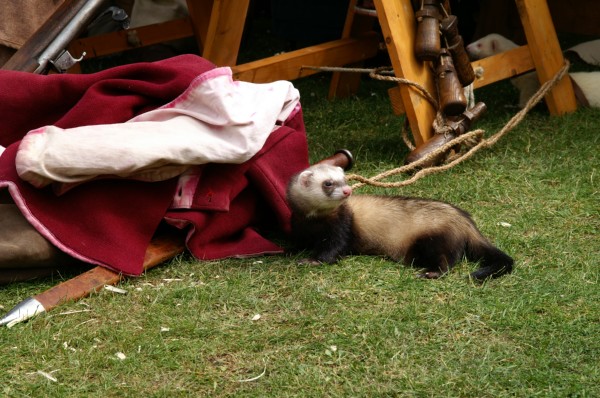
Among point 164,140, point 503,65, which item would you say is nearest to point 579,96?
point 503,65

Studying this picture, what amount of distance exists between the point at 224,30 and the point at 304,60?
1.58ft

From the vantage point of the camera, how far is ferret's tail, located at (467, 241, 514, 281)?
8.54ft

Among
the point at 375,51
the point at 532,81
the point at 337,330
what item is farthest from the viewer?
the point at 375,51

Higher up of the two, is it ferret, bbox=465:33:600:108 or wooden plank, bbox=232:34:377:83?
wooden plank, bbox=232:34:377:83

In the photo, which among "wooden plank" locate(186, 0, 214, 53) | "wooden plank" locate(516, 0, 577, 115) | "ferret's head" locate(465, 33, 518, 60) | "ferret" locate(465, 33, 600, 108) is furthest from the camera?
"ferret's head" locate(465, 33, 518, 60)

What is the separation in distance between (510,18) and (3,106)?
4.41 meters

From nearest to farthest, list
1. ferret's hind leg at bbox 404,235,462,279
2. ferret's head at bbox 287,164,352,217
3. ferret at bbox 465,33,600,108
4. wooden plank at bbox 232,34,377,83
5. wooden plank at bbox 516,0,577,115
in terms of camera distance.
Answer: ferret's hind leg at bbox 404,235,462,279 → ferret's head at bbox 287,164,352,217 → wooden plank at bbox 232,34,377,83 → wooden plank at bbox 516,0,577,115 → ferret at bbox 465,33,600,108

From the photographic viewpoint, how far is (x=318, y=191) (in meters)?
2.79

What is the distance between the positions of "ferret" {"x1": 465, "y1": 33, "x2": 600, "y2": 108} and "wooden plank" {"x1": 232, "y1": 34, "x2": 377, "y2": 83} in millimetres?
825

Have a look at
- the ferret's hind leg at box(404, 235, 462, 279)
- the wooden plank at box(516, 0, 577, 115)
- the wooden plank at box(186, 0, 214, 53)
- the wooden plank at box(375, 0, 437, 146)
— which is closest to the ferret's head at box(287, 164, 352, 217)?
the ferret's hind leg at box(404, 235, 462, 279)

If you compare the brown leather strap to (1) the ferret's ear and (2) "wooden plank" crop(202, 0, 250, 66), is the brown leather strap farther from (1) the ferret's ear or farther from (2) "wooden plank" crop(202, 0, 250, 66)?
(1) the ferret's ear

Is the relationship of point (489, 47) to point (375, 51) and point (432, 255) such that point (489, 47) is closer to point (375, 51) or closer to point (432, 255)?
point (375, 51)

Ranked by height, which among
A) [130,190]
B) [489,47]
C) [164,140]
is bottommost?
[489,47]

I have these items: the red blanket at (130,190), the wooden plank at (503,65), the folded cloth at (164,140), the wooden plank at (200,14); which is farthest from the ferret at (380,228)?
the wooden plank at (200,14)
